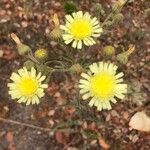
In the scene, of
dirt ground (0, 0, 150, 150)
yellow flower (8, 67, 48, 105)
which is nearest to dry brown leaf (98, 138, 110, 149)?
dirt ground (0, 0, 150, 150)

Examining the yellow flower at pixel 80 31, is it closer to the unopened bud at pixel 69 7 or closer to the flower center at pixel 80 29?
the flower center at pixel 80 29

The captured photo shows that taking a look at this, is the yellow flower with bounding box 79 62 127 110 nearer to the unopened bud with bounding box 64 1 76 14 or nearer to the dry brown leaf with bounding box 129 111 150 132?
the dry brown leaf with bounding box 129 111 150 132

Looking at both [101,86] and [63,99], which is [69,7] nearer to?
[63,99]

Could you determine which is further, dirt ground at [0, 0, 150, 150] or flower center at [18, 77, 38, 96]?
dirt ground at [0, 0, 150, 150]

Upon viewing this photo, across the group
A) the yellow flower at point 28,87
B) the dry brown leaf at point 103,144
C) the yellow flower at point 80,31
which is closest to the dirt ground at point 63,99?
the dry brown leaf at point 103,144

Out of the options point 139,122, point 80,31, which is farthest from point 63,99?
point 80,31

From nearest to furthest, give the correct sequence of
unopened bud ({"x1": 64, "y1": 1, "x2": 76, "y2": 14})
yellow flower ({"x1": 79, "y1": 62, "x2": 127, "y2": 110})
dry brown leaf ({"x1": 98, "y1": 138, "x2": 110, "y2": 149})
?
yellow flower ({"x1": 79, "y1": 62, "x2": 127, "y2": 110}) < dry brown leaf ({"x1": 98, "y1": 138, "x2": 110, "y2": 149}) < unopened bud ({"x1": 64, "y1": 1, "x2": 76, "y2": 14})
